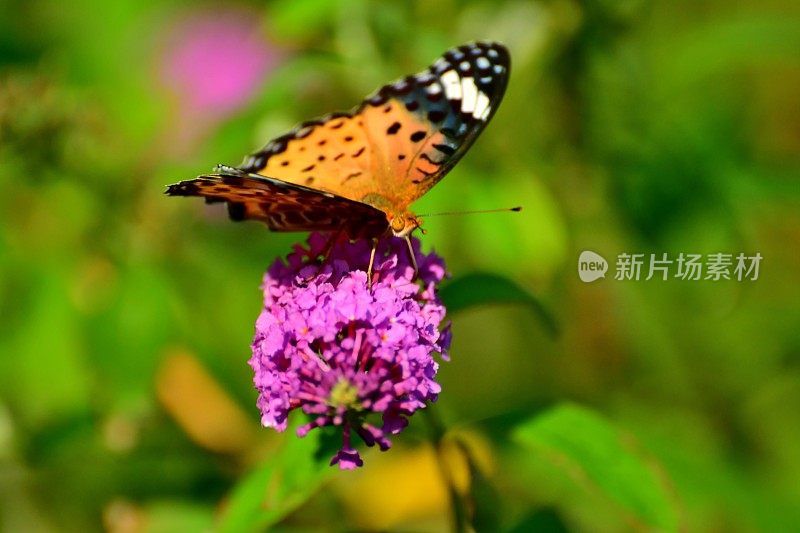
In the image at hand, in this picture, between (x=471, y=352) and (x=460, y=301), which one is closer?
(x=460, y=301)

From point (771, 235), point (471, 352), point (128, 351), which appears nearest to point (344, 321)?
point (128, 351)

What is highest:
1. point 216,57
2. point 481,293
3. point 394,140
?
point 216,57

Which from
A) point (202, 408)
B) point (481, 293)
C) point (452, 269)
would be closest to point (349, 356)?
point (481, 293)

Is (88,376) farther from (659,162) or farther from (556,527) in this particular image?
(659,162)

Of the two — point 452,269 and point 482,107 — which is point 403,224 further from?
point 452,269

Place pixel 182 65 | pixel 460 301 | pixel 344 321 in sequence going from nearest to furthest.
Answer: pixel 344 321, pixel 460 301, pixel 182 65

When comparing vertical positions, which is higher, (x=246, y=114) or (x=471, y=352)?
(x=246, y=114)

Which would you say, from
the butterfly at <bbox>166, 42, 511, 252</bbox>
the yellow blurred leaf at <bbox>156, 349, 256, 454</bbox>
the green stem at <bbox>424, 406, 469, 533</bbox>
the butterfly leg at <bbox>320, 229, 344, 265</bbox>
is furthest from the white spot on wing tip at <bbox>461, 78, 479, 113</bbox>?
the yellow blurred leaf at <bbox>156, 349, 256, 454</bbox>

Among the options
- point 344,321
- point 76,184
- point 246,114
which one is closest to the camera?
point 344,321
